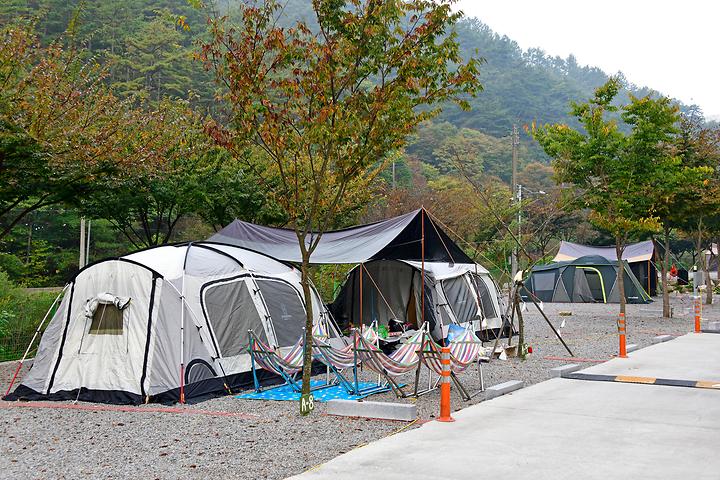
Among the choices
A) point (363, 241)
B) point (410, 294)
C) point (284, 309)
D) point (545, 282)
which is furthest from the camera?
point (545, 282)

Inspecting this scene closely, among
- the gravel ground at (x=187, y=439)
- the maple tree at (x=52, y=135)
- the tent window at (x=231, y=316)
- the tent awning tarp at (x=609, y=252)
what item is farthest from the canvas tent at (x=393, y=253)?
the tent awning tarp at (x=609, y=252)

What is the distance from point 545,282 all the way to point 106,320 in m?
23.2

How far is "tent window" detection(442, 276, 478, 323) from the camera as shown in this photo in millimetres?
14906

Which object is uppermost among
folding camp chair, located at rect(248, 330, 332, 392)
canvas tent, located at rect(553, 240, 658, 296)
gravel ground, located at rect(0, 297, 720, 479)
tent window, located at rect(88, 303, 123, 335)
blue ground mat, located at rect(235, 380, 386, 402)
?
canvas tent, located at rect(553, 240, 658, 296)

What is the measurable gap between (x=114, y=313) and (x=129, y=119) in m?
5.68

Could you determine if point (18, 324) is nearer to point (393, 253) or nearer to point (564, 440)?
point (393, 253)

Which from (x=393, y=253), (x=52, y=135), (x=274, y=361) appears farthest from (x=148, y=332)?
(x=393, y=253)

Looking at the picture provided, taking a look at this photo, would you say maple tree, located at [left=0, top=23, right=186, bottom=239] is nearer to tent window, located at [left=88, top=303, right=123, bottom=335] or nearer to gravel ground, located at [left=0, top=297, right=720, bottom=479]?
tent window, located at [left=88, top=303, right=123, bottom=335]

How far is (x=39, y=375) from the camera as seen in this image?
9.46 metres

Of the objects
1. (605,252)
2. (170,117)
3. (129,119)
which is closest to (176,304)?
(129,119)

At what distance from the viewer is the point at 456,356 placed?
353 inches

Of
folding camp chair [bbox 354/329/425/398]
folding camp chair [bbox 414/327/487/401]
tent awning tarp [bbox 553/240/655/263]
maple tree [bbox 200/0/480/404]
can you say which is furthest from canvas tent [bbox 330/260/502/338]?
tent awning tarp [bbox 553/240/655/263]

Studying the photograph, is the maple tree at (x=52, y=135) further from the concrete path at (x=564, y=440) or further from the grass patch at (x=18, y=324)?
the concrete path at (x=564, y=440)

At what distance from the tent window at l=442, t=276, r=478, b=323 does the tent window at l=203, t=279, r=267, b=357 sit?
534 centimetres
